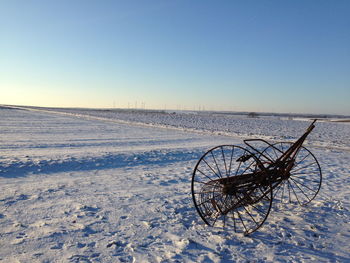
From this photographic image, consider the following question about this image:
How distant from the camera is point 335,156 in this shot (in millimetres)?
11539

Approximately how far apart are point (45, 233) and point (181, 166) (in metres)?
5.55

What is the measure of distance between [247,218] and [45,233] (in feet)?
11.5

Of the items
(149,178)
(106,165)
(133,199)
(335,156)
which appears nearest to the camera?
(133,199)

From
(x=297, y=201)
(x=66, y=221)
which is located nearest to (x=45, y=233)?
(x=66, y=221)

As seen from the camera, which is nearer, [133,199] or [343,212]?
[343,212]

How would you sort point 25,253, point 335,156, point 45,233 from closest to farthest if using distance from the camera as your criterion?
point 25,253 < point 45,233 < point 335,156

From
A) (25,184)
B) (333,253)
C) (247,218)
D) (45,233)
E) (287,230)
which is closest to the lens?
(333,253)

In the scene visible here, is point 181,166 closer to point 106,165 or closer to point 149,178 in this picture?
point 149,178

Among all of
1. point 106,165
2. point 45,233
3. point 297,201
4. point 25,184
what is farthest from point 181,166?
point 45,233

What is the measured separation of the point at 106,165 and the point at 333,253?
7.04 metres

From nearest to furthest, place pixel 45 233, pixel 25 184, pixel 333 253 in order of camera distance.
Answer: pixel 333 253 → pixel 45 233 → pixel 25 184

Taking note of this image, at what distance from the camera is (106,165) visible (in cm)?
890

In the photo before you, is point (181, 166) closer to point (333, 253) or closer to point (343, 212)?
point (343, 212)

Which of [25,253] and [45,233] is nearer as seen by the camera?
[25,253]
